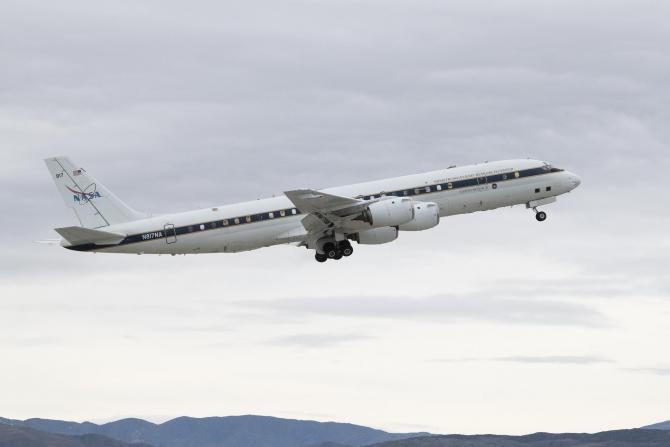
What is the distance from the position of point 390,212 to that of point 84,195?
25.8 metres

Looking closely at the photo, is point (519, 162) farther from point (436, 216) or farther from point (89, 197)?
point (89, 197)

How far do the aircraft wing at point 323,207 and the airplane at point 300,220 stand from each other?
77mm

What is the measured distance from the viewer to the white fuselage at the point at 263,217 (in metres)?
88.0

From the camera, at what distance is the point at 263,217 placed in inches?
3465

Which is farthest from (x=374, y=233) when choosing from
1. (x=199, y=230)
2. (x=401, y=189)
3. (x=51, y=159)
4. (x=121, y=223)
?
(x=51, y=159)

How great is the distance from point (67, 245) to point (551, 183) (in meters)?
39.5

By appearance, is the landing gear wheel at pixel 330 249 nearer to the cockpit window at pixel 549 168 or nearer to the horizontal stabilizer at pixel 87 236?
the horizontal stabilizer at pixel 87 236

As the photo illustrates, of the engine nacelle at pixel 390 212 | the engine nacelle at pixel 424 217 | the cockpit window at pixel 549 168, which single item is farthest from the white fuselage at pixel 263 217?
the cockpit window at pixel 549 168

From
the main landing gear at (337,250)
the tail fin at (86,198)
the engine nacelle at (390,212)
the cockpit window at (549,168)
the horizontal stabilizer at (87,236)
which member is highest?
the cockpit window at (549,168)

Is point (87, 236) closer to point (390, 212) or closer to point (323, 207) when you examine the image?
point (323, 207)

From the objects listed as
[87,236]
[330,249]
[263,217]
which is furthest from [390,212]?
[87,236]

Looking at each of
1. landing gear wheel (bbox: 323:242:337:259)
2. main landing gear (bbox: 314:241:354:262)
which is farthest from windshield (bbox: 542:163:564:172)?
landing gear wheel (bbox: 323:242:337:259)

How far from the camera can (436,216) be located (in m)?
86.6

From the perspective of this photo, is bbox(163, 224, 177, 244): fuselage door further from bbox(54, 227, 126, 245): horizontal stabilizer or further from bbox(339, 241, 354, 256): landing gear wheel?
bbox(339, 241, 354, 256): landing gear wheel
